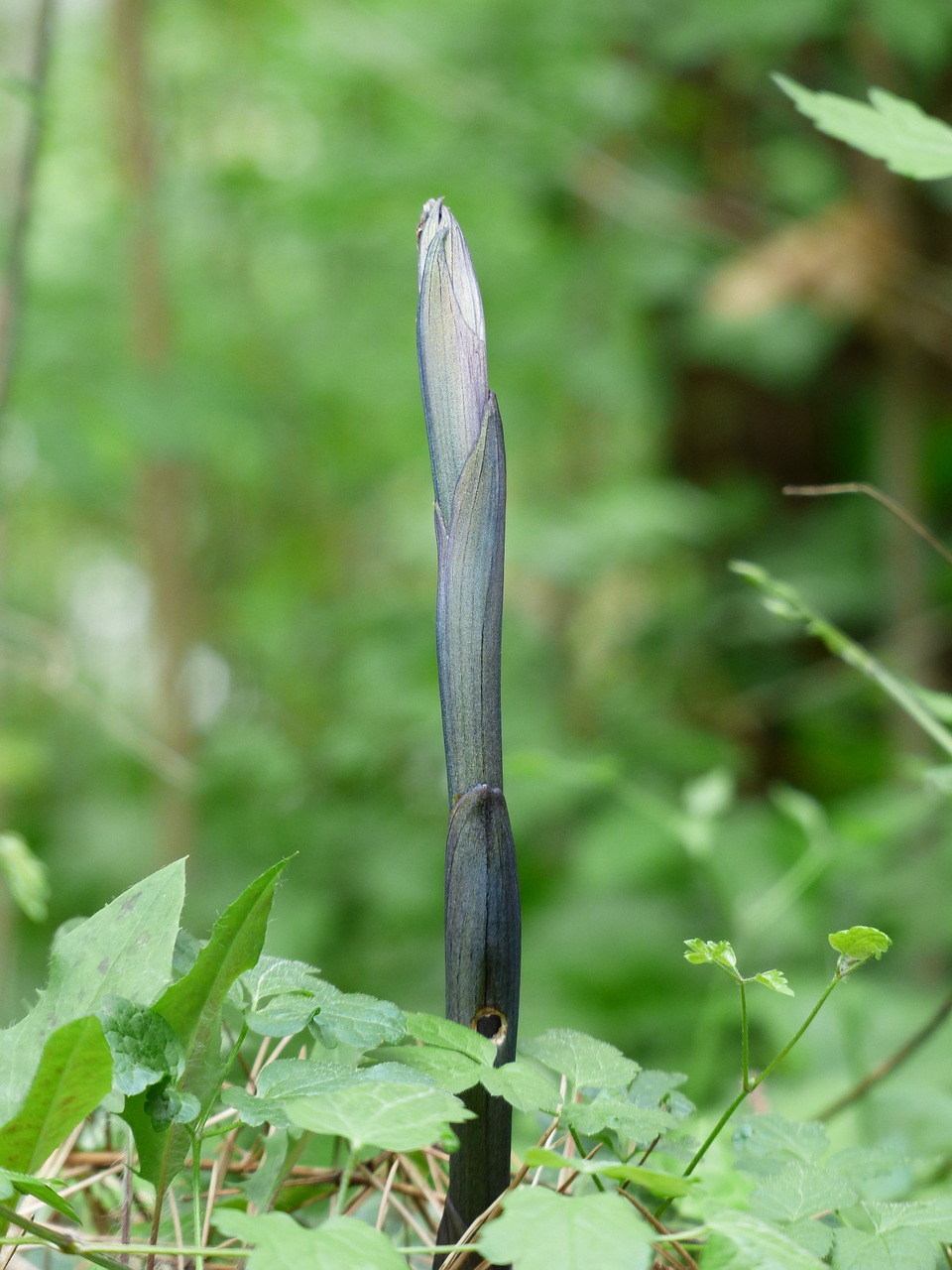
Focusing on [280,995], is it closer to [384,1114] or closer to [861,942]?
[384,1114]

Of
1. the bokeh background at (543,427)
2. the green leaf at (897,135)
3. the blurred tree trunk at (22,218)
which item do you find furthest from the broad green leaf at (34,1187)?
the bokeh background at (543,427)

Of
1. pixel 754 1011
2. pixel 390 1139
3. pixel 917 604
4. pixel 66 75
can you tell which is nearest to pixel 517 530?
pixel 917 604

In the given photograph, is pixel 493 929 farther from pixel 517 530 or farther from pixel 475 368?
pixel 517 530

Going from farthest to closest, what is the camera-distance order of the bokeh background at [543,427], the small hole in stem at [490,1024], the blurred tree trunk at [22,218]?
the bokeh background at [543,427] → the blurred tree trunk at [22,218] → the small hole in stem at [490,1024]

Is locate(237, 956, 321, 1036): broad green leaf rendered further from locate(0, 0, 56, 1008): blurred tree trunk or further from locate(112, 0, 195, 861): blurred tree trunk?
locate(112, 0, 195, 861): blurred tree trunk

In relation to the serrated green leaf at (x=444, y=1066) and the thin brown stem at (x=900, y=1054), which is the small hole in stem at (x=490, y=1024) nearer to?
the serrated green leaf at (x=444, y=1066)
